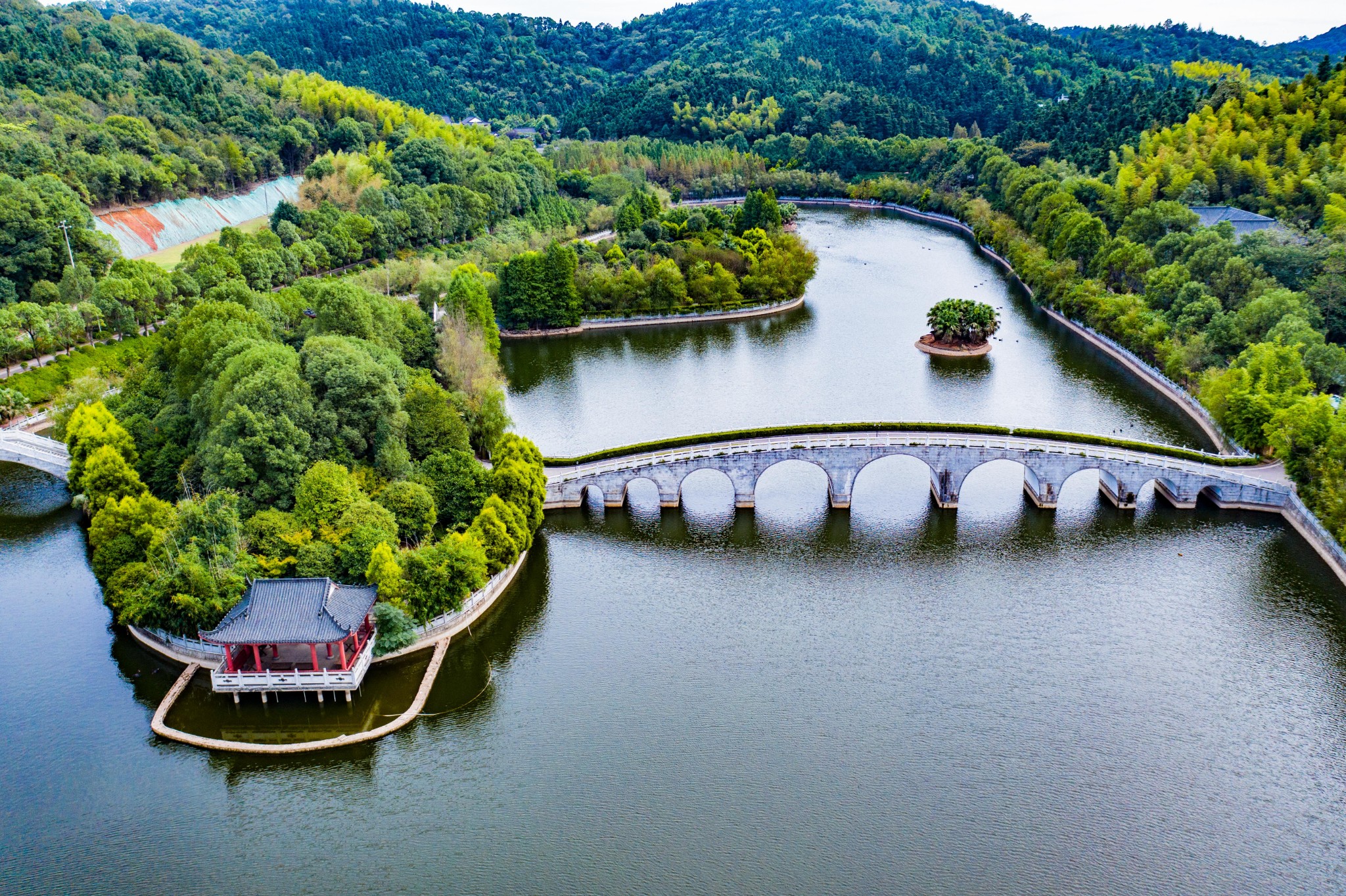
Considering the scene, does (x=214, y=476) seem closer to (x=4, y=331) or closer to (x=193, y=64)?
(x=4, y=331)

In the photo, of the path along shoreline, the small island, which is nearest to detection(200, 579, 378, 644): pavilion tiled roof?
the path along shoreline

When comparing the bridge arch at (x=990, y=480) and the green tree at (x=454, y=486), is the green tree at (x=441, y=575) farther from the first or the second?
the bridge arch at (x=990, y=480)

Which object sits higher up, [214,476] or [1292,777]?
[214,476]

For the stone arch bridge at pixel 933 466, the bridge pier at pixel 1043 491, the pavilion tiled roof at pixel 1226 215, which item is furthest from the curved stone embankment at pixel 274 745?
the pavilion tiled roof at pixel 1226 215

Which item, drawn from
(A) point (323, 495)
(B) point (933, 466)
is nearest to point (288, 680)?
(A) point (323, 495)

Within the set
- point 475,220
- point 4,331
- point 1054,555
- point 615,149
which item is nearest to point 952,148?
point 615,149

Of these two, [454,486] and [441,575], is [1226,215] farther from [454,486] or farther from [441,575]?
[441,575]
